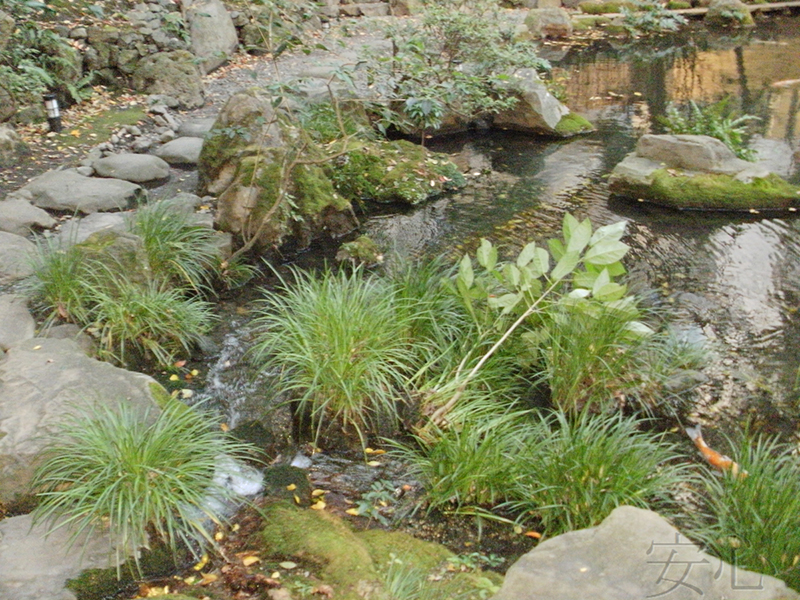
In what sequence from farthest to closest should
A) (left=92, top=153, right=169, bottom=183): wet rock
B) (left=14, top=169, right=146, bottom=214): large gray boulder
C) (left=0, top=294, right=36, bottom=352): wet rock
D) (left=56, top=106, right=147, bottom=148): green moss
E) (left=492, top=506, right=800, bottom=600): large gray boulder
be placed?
(left=56, top=106, right=147, bottom=148): green moss, (left=92, top=153, right=169, bottom=183): wet rock, (left=14, top=169, right=146, bottom=214): large gray boulder, (left=0, top=294, right=36, bottom=352): wet rock, (left=492, top=506, right=800, bottom=600): large gray boulder

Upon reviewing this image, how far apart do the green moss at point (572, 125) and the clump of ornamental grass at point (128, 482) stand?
26.3ft

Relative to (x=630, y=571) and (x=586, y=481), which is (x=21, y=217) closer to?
(x=586, y=481)

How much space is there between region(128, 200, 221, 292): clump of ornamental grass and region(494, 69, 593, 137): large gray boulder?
5.59 m

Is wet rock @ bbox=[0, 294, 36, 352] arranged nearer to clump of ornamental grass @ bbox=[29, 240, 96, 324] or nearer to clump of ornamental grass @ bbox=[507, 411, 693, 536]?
clump of ornamental grass @ bbox=[29, 240, 96, 324]

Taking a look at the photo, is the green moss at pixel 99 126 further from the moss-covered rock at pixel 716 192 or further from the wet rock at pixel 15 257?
the moss-covered rock at pixel 716 192

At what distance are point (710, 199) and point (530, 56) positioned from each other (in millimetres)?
2719

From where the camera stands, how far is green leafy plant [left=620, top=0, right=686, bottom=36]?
18.3 metres

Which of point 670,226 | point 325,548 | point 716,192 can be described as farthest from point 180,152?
point 325,548

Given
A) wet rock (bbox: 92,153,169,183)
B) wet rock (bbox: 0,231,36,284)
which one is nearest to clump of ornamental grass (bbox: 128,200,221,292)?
wet rock (bbox: 0,231,36,284)

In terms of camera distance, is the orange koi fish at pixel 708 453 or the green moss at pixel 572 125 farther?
the green moss at pixel 572 125

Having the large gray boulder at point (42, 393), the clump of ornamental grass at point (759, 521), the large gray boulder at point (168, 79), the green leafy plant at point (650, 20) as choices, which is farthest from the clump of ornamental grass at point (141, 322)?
the green leafy plant at point (650, 20)

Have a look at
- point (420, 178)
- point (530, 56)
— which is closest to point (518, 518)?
point (420, 178)

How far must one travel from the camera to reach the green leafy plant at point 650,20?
60.1ft

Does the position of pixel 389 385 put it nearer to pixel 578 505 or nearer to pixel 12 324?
pixel 578 505
